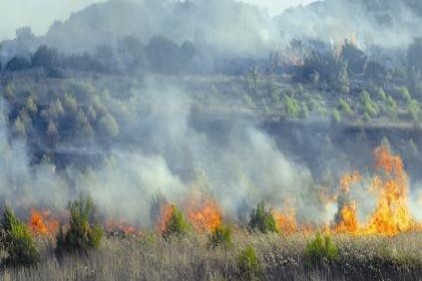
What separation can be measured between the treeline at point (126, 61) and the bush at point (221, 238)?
247ft

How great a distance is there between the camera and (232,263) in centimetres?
1031

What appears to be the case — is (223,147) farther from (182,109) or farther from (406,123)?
(406,123)

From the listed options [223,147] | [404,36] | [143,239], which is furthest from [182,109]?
[404,36]

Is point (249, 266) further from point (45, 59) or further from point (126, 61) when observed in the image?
point (126, 61)

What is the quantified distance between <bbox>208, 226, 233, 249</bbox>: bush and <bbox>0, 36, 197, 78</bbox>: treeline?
2962 inches

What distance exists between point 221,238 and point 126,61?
300 feet

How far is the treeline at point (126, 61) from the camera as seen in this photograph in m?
91.1

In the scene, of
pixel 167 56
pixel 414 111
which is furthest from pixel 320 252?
pixel 167 56

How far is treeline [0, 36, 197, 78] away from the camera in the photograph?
91.1 metres

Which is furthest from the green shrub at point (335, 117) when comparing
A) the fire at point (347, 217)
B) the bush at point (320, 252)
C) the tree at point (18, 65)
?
the tree at point (18, 65)

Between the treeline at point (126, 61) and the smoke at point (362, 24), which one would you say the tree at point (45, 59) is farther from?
the smoke at point (362, 24)

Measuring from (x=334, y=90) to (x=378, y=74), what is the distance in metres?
13.6

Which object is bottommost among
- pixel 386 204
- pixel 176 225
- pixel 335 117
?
pixel 386 204

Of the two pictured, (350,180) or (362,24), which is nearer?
(350,180)
